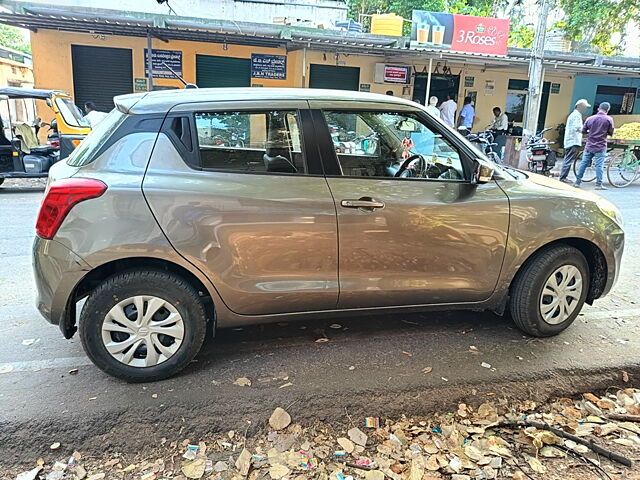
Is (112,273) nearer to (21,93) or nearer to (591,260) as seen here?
(591,260)

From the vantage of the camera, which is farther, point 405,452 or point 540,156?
point 540,156

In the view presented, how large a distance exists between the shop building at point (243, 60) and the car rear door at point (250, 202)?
10.1 meters

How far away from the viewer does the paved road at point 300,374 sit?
2852 millimetres

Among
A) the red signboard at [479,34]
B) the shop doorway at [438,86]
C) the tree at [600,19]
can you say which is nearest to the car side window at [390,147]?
the red signboard at [479,34]

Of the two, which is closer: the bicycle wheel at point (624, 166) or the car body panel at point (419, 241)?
the car body panel at point (419, 241)

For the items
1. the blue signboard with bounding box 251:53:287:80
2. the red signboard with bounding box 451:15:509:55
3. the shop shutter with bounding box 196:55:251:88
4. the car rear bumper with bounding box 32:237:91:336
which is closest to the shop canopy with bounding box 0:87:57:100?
the shop shutter with bounding box 196:55:251:88

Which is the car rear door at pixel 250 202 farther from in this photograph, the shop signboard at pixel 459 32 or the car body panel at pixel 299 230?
the shop signboard at pixel 459 32

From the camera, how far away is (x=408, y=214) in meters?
3.38

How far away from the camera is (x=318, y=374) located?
11.0 ft

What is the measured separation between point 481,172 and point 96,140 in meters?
2.54

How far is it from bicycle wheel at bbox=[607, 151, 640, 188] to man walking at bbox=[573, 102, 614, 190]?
1.08 metres

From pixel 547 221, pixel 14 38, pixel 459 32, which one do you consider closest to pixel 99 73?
pixel 459 32

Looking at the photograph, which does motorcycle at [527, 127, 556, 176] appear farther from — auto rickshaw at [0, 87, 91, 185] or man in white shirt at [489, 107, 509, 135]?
auto rickshaw at [0, 87, 91, 185]

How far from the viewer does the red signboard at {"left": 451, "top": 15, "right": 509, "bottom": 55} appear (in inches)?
537
